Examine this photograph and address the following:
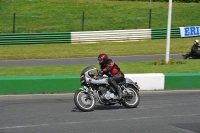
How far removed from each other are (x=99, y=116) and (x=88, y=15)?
103 feet

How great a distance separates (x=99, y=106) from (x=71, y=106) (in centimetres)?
77

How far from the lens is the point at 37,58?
2997 centimetres

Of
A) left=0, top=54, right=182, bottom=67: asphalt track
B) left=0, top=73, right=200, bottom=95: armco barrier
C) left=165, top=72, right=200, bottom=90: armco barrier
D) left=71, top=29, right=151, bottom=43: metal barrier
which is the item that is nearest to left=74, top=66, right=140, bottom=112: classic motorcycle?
left=0, top=73, right=200, bottom=95: armco barrier

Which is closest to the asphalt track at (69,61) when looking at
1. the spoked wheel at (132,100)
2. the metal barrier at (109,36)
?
the metal barrier at (109,36)

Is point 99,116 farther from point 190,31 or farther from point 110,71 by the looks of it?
point 190,31

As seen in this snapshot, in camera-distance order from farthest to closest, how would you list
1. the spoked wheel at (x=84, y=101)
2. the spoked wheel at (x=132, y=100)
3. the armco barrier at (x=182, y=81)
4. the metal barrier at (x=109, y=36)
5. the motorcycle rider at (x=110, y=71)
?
the metal barrier at (x=109, y=36) → the armco barrier at (x=182, y=81) → the spoked wheel at (x=132, y=100) → the motorcycle rider at (x=110, y=71) → the spoked wheel at (x=84, y=101)

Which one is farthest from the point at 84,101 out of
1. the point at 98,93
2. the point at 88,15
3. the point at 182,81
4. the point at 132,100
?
the point at 88,15

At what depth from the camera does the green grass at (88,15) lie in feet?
133

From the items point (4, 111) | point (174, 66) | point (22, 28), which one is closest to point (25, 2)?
point (22, 28)

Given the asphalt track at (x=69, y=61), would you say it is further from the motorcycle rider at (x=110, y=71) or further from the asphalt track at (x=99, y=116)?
the motorcycle rider at (x=110, y=71)

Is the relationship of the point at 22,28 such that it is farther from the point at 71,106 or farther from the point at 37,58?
the point at 71,106

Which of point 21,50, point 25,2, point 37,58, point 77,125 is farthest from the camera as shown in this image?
point 25,2

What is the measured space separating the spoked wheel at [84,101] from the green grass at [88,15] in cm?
2585

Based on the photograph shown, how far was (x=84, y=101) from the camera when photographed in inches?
529
